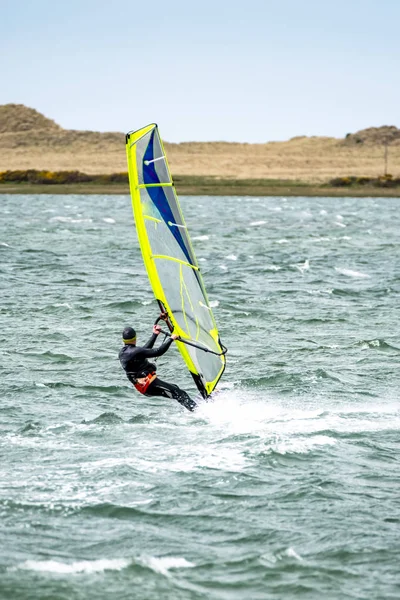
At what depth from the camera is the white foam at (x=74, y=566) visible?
35.3 feet

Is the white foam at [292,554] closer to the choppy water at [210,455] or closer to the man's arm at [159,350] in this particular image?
the choppy water at [210,455]

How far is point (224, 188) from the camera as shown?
100000mm

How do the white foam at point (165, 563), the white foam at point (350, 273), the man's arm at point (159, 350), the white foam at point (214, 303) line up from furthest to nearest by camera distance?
the white foam at point (350, 273) → the white foam at point (214, 303) → the man's arm at point (159, 350) → the white foam at point (165, 563)

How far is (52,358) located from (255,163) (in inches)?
5290

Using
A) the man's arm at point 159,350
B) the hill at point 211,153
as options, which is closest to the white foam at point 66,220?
the man's arm at point 159,350

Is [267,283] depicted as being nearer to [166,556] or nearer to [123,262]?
[123,262]

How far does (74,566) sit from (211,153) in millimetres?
164464

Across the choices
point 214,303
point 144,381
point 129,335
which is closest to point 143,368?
point 144,381

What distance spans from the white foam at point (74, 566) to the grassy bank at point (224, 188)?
82.3 meters

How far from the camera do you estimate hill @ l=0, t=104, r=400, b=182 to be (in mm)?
141375

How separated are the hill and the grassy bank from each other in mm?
18972

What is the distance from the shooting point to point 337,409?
17.2 metres

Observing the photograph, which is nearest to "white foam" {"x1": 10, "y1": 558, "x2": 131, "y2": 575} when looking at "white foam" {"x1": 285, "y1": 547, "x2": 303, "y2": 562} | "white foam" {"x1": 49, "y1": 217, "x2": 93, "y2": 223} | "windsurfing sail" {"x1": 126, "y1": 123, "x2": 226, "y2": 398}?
"white foam" {"x1": 285, "y1": 547, "x2": 303, "y2": 562}

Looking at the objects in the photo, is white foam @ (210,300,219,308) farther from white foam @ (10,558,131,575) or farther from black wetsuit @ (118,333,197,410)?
white foam @ (10,558,131,575)
